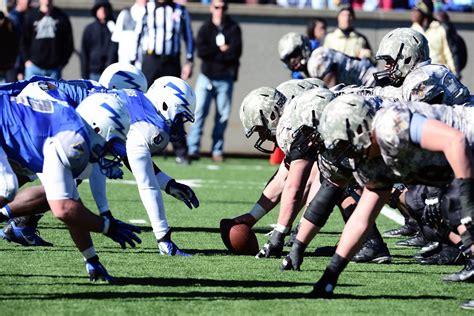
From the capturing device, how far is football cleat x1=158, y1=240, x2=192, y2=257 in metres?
7.59

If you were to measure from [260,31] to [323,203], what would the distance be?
10.3 meters

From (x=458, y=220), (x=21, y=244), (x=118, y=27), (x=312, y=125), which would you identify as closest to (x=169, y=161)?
(x=118, y=27)

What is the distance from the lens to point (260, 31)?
16906 mm

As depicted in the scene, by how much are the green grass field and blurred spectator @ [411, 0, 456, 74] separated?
18.1 ft

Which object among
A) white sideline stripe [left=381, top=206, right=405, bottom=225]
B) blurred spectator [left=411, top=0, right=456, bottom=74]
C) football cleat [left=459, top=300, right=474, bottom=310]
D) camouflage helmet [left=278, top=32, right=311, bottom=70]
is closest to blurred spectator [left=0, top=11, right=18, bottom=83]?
blurred spectator [left=411, top=0, right=456, bottom=74]

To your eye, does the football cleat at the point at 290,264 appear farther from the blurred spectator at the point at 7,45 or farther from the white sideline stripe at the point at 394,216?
the blurred spectator at the point at 7,45

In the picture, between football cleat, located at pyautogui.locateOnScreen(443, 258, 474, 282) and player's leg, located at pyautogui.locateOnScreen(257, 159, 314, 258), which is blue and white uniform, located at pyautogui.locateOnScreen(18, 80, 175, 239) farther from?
football cleat, located at pyautogui.locateOnScreen(443, 258, 474, 282)

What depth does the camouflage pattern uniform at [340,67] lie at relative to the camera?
988 cm

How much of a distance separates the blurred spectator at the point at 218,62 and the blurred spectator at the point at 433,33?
251 centimetres

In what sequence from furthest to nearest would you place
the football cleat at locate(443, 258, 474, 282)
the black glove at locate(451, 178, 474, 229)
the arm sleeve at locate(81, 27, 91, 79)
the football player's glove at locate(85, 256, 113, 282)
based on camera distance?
the arm sleeve at locate(81, 27, 91, 79) < the football cleat at locate(443, 258, 474, 282) < the football player's glove at locate(85, 256, 113, 282) < the black glove at locate(451, 178, 474, 229)

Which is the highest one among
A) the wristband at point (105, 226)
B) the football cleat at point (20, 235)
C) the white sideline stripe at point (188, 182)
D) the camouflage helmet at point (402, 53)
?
the camouflage helmet at point (402, 53)

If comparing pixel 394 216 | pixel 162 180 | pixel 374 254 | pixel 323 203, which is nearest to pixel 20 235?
pixel 162 180

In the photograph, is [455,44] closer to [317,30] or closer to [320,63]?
[317,30]

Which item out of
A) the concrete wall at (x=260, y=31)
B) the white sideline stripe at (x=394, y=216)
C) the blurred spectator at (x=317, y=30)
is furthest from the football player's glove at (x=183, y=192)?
the concrete wall at (x=260, y=31)
